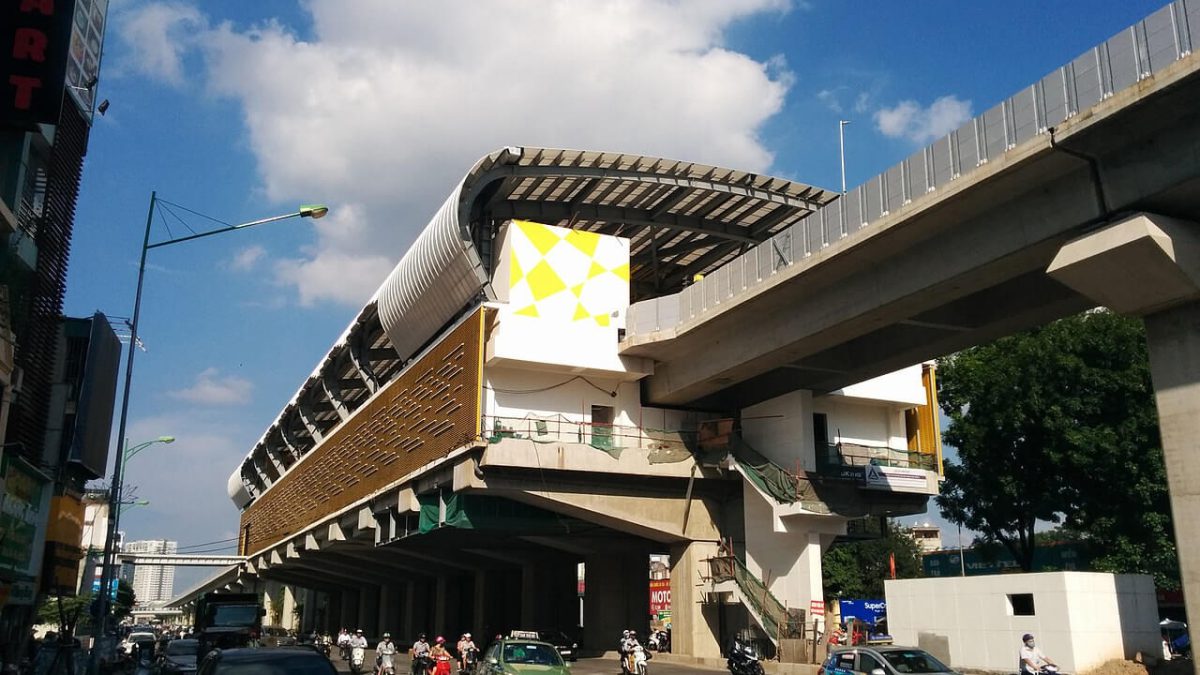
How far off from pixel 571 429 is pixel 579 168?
9.90 meters

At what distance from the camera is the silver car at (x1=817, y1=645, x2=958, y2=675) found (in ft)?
51.3

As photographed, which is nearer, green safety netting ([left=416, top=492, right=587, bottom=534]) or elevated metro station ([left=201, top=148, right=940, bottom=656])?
elevated metro station ([left=201, top=148, right=940, bottom=656])

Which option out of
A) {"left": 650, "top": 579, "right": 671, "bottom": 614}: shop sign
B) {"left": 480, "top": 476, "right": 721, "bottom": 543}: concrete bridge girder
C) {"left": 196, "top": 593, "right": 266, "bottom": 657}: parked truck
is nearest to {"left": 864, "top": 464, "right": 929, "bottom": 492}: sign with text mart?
{"left": 480, "top": 476, "right": 721, "bottom": 543}: concrete bridge girder

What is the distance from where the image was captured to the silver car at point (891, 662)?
1562cm

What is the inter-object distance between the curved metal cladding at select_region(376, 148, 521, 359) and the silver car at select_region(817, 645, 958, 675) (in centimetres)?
2292

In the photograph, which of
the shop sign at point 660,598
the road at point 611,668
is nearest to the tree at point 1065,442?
the road at point 611,668

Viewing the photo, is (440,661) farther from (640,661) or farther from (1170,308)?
(1170,308)

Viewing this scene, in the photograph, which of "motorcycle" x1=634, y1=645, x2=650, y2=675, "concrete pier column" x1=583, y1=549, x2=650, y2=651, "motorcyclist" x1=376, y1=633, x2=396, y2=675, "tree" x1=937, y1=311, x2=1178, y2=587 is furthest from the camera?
"concrete pier column" x1=583, y1=549, x2=650, y2=651

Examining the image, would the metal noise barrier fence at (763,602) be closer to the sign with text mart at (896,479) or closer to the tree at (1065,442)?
the sign with text mart at (896,479)

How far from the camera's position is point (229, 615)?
3616 centimetres

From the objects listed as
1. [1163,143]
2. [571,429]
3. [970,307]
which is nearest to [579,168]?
[571,429]

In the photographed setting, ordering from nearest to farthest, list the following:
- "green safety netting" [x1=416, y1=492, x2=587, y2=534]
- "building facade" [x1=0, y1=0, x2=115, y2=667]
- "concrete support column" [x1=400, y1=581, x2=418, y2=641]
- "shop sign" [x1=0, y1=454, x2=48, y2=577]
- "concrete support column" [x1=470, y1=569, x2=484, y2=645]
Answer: "building facade" [x1=0, y1=0, x2=115, y2=667] < "shop sign" [x1=0, y1=454, x2=48, y2=577] < "green safety netting" [x1=416, y1=492, x2=587, y2=534] < "concrete support column" [x1=470, y1=569, x2=484, y2=645] < "concrete support column" [x1=400, y1=581, x2=418, y2=641]

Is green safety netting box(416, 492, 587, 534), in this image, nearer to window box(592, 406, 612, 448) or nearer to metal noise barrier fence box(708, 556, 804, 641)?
window box(592, 406, 612, 448)

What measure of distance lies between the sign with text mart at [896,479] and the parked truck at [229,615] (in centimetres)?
2304
